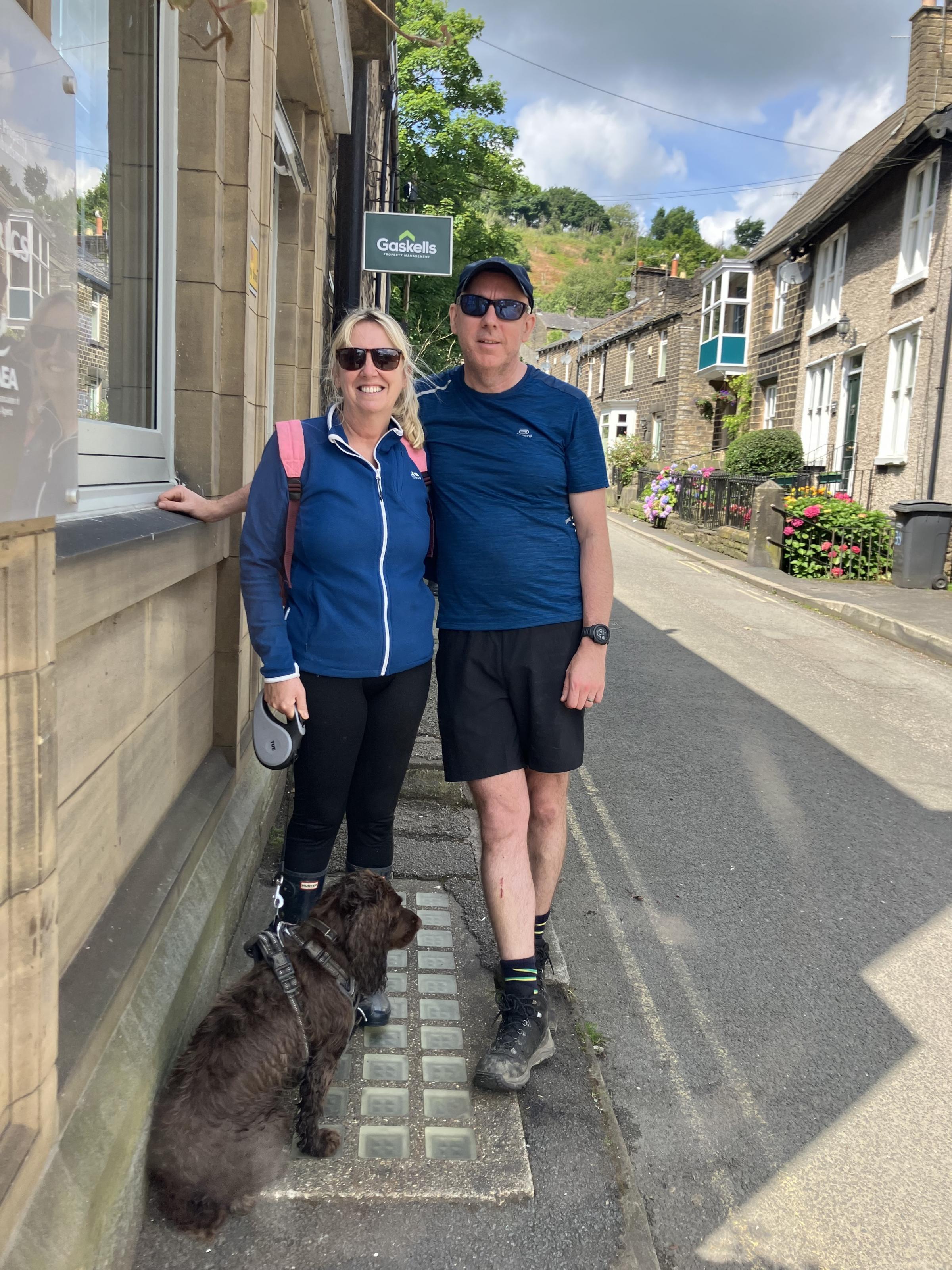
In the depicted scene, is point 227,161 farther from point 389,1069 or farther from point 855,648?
point 855,648

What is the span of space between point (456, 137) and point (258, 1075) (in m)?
32.0

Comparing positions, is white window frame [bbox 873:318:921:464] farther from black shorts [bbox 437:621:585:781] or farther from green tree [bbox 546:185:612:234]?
green tree [bbox 546:185:612:234]

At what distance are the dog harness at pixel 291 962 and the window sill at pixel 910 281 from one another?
17.6 meters

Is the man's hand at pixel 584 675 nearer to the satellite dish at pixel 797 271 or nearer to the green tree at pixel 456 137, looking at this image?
the satellite dish at pixel 797 271

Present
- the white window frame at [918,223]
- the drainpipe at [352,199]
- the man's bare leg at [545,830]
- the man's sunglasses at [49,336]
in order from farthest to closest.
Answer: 1. the white window frame at [918,223]
2. the drainpipe at [352,199]
3. the man's bare leg at [545,830]
4. the man's sunglasses at [49,336]

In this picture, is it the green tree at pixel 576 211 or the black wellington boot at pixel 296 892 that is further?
the green tree at pixel 576 211

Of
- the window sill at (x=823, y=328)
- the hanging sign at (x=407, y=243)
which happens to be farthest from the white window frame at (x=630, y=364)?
the hanging sign at (x=407, y=243)

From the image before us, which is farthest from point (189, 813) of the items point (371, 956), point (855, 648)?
point (855, 648)

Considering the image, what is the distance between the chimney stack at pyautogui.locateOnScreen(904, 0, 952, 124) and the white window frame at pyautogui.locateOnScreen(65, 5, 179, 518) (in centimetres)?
1845

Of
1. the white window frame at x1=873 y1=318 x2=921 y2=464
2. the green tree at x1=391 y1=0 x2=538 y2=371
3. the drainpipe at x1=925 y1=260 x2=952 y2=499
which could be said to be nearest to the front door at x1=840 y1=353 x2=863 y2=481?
the white window frame at x1=873 y1=318 x2=921 y2=464

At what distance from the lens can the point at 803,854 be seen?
4820 mm

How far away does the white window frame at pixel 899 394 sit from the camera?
57.0ft

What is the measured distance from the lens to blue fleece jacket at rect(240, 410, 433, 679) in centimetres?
261

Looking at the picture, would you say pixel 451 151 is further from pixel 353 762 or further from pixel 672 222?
pixel 672 222
